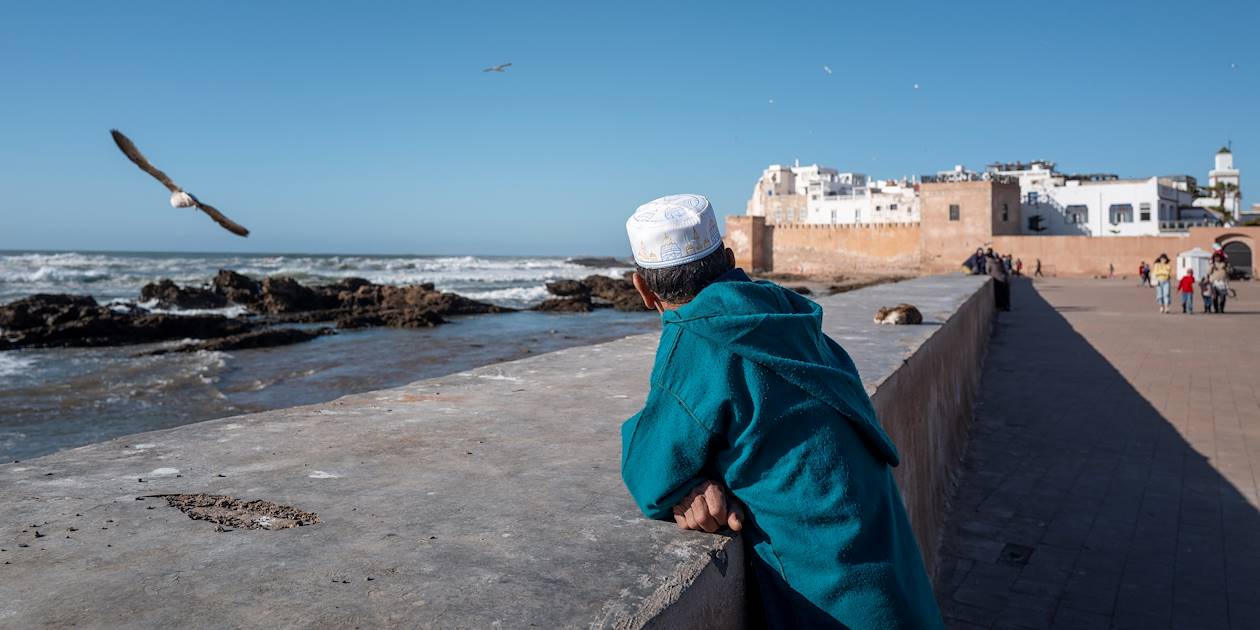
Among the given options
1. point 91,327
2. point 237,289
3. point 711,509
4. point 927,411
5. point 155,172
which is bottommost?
point 91,327

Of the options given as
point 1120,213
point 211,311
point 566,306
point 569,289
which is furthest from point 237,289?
point 1120,213

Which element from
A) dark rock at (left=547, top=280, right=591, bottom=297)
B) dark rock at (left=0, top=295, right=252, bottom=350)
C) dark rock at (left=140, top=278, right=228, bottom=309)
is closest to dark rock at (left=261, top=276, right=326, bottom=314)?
dark rock at (left=140, top=278, right=228, bottom=309)

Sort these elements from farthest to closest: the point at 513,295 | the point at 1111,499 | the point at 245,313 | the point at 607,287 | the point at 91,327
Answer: the point at 513,295 < the point at 607,287 < the point at 245,313 < the point at 91,327 < the point at 1111,499

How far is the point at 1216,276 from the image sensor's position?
1577 cm

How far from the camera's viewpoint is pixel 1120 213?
48312mm

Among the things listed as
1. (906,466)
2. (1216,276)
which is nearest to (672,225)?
(906,466)

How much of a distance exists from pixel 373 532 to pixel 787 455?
80 centimetres

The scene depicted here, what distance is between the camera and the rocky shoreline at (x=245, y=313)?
16828mm

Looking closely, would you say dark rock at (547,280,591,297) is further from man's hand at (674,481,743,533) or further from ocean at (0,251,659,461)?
man's hand at (674,481,743,533)

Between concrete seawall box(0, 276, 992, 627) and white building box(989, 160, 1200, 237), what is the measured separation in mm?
50197

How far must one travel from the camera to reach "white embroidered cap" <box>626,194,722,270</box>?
65.2 inches

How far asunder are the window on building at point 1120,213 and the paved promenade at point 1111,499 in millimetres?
44423

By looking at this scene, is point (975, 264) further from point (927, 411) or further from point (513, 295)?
point (927, 411)

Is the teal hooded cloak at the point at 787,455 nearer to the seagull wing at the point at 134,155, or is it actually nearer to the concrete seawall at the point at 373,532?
the concrete seawall at the point at 373,532
